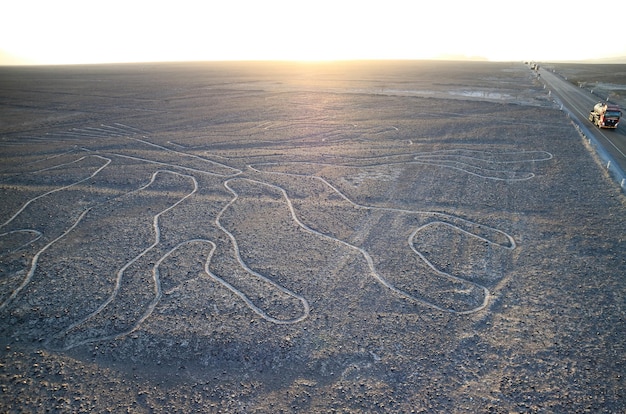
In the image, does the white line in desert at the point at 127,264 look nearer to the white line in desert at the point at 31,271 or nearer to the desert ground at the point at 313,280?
the desert ground at the point at 313,280

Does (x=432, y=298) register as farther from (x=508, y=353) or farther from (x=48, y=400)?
(x=48, y=400)

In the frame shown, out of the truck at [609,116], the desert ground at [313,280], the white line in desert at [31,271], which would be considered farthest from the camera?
the truck at [609,116]

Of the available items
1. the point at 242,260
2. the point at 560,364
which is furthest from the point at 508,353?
the point at 242,260

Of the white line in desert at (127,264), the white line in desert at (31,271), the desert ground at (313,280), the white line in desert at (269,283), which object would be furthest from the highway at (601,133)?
the white line in desert at (31,271)

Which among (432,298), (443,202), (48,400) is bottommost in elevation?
(48,400)

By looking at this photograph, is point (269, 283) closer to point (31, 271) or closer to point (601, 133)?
point (31, 271)

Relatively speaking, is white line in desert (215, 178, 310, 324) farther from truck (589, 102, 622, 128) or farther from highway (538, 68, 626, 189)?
truck (589, 102, 622, 128)

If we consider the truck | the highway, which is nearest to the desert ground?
the highway

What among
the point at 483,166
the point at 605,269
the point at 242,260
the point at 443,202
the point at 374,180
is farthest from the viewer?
the point at 483,166
